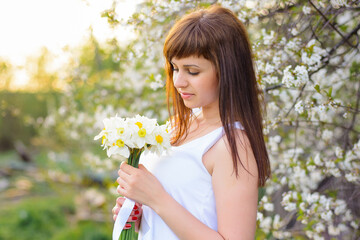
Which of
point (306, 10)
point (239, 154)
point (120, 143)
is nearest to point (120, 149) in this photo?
point (120, 143)

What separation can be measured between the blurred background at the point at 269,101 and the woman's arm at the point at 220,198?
0.43m

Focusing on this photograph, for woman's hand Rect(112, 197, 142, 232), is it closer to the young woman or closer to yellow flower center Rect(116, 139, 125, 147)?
the young woman

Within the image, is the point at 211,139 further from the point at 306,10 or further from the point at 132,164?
the point at 306,10

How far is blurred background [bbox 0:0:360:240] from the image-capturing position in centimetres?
189

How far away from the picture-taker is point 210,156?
47.9 inches

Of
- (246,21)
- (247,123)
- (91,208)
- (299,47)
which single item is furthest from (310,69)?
(91,208)

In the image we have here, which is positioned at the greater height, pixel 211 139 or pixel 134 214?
pixel 211 139

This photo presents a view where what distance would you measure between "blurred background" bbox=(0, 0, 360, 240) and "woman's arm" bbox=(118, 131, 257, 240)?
43 cm

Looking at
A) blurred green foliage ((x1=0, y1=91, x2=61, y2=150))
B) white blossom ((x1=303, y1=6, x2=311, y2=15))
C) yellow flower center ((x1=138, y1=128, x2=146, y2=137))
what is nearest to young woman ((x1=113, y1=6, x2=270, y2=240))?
yellow flower center ((x1=138, y1=128, x2=146, y2=137))

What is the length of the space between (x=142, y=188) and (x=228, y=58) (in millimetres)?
478

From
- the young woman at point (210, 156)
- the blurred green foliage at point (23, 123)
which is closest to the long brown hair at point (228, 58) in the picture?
the young woman at point (210, 156)

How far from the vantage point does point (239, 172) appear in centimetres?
114

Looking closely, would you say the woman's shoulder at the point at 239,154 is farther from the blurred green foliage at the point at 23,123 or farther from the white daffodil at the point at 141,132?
the blurred green foliage at the point at 23,123

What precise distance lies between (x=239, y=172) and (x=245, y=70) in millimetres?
353
